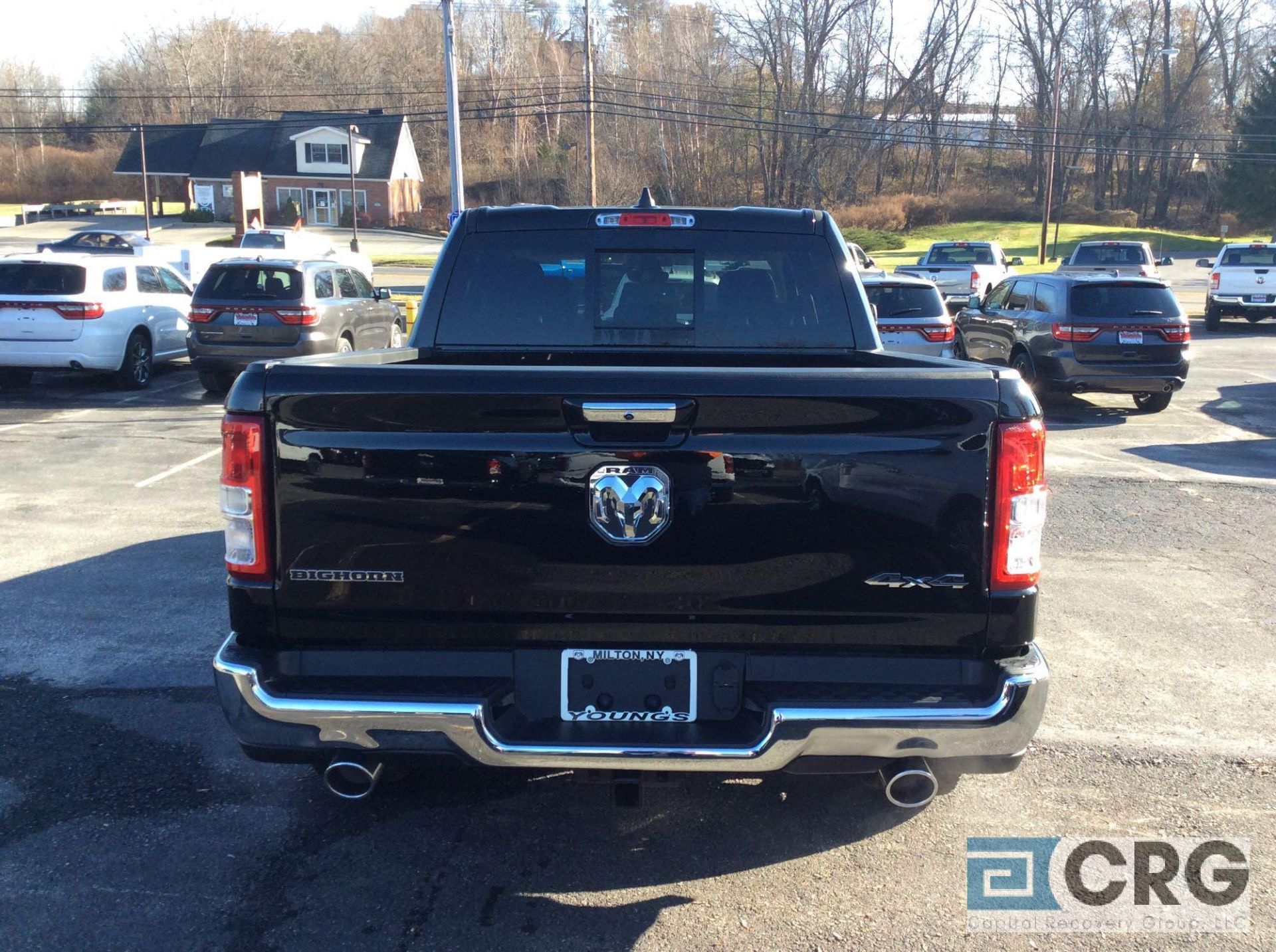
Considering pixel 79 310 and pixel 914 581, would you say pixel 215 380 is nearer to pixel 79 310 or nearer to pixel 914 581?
pixel 79 310

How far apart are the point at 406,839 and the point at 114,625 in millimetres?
3108

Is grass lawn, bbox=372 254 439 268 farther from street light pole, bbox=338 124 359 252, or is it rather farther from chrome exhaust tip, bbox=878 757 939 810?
chrome exhaust tip, bbox=878 757 939 810

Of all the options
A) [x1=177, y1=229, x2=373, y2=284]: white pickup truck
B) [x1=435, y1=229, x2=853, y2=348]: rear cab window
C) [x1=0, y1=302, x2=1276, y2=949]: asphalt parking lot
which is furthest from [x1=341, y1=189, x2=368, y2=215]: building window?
[x1=435, y1=229, x2=853, y2=348]: rear cab window

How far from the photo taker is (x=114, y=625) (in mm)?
6078

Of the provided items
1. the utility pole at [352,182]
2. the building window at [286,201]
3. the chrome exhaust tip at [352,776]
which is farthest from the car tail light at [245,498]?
the building window at [286,201]

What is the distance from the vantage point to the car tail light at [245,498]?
3025 millimetres

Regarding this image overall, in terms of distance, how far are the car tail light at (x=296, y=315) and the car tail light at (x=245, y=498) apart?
465 inches

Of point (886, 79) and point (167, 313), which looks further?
point (886, 79)

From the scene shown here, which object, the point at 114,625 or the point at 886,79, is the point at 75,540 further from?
the point at 886,79

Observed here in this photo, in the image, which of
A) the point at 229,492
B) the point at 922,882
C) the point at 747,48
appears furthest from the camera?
the point at 747,48

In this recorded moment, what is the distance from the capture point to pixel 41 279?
14.4 m

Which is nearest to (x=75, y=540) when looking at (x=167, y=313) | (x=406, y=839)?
(x=406, y=839)

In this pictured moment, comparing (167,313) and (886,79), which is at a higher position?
(886,79)

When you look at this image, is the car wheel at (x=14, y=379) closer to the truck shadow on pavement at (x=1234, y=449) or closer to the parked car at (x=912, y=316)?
the parked car at (x=912, y=316)
